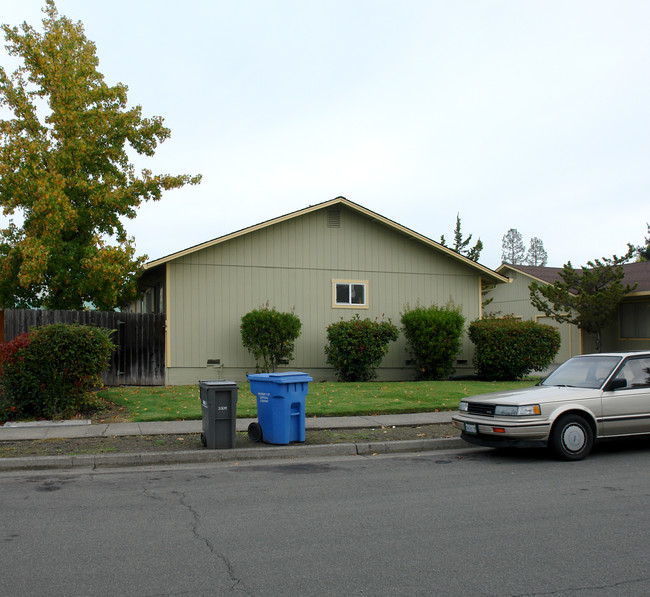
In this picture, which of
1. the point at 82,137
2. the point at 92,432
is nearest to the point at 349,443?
the point at 92,432

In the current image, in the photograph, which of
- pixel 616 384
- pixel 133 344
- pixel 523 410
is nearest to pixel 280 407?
pixel 523 410

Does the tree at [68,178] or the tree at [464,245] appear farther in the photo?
the tree at [464,245]

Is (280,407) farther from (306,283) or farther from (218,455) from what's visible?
(306,283)

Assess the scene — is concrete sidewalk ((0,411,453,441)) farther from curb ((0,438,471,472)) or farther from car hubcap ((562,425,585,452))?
car hubcap ((562,425,585,452))

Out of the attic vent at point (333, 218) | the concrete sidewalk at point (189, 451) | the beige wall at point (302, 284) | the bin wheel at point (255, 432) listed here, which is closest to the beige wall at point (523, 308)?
the beige wall at point (302, 284)

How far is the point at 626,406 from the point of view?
907cm

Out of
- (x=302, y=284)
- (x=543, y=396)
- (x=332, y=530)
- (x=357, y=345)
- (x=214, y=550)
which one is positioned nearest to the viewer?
(x=214, y=550)

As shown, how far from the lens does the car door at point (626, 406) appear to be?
29.5 ft

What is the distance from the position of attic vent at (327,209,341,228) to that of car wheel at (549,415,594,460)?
41.3 ft

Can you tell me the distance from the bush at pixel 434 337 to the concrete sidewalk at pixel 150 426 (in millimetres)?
7230

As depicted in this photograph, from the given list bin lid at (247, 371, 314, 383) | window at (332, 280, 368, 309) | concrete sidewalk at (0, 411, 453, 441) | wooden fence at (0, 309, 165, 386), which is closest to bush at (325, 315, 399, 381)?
window at (332, 280, 368, 309)

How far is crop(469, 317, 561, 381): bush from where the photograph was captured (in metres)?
19.5

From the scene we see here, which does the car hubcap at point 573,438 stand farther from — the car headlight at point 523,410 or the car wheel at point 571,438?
the car headlight at point 523,410

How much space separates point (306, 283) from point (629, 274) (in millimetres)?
17911
